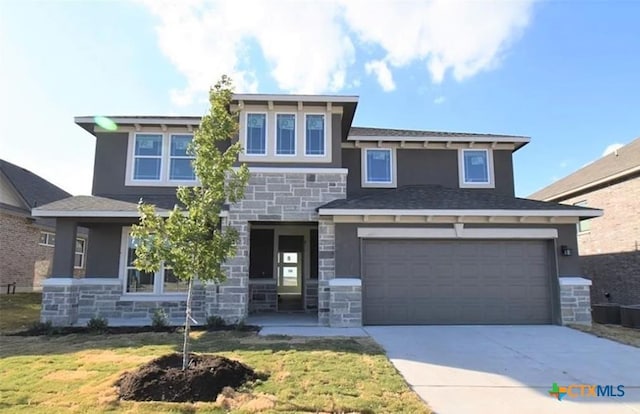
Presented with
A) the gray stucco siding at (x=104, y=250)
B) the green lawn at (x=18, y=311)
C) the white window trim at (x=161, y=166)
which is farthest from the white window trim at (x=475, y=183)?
the green lawn at (x=18, y=311)

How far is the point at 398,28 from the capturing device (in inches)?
404

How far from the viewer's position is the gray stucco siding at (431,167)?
527 inches

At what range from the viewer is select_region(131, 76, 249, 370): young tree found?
6.22 m

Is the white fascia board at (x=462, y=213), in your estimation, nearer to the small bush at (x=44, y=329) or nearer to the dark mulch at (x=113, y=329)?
the dark mulch at (x=113, y=329)

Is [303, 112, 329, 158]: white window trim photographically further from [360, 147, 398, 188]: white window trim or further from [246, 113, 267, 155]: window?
[360, 147, 398, 188]: white window trim

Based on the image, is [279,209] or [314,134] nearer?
[279,209]

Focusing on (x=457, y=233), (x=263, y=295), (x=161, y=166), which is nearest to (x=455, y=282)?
(x=457, y=233)

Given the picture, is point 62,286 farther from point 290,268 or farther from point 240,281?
point 290,268

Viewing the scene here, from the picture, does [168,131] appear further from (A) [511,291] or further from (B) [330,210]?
(A) [511,291]

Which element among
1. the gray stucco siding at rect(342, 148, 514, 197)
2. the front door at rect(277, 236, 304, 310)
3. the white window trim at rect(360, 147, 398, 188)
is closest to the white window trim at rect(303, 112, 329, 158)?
the gray stucco siding at rect(342, 148, 514, 197)

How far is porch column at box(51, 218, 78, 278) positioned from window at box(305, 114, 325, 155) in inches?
266

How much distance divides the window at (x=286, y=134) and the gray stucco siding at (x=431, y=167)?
8.09 ft

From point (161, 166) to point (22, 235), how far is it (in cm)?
1060

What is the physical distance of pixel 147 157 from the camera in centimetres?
1255
